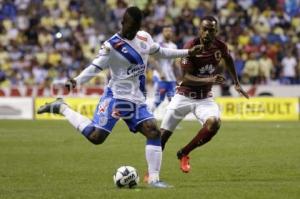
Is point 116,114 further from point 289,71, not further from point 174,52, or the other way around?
point 289,71

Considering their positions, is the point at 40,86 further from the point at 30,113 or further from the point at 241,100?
the point at 241,100

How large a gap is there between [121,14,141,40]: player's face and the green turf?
7.03ft

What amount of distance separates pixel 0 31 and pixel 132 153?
1917cm

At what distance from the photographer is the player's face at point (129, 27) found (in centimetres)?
1148

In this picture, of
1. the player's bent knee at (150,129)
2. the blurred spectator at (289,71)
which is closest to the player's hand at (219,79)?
the player's bent knee at (150,129)

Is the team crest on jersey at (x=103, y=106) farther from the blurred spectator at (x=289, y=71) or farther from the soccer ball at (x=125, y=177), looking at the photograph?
the blurred spectator at (x=289, y=71)

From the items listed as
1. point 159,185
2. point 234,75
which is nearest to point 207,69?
point 234,75

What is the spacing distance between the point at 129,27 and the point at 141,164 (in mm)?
4209

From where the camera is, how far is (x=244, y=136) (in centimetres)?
2162

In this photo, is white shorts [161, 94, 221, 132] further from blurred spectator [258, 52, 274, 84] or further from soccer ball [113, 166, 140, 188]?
blurred spectator [258, 52, 274, 84]

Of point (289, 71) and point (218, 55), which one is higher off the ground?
point (289, 71)

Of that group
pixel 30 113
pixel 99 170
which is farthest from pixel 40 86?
pixel 99 170

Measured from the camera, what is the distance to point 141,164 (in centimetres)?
1516

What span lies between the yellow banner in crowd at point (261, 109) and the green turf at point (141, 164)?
17.5 feet
